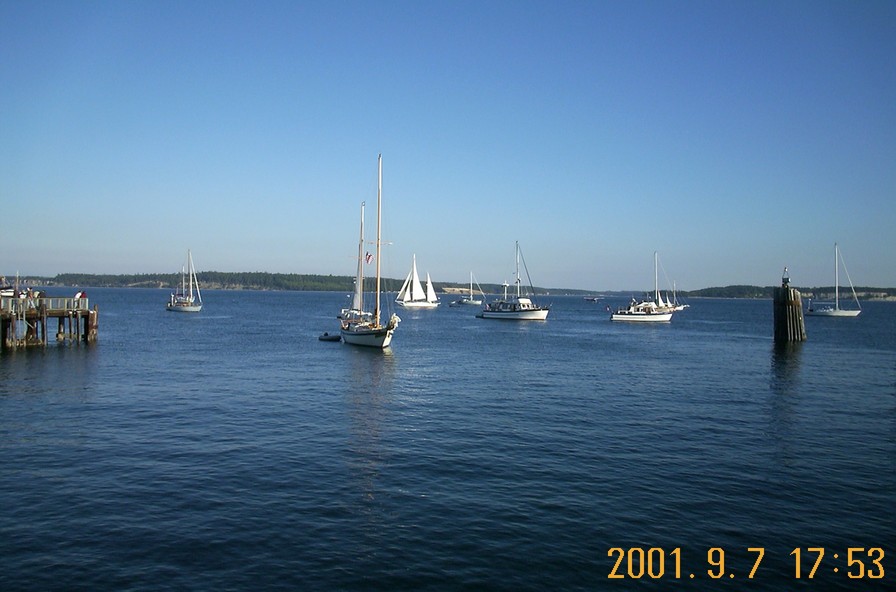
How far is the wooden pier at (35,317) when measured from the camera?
55969 mm

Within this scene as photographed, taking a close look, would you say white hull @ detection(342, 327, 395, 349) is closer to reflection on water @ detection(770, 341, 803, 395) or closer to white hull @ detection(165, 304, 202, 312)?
reflection on water @ detection(770, 341, 803, 395)

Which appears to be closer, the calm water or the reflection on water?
the calm water

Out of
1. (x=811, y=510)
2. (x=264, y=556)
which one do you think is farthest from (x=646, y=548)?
(x=264, y=556)

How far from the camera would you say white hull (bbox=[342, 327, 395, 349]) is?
2477 inches

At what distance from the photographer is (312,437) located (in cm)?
2712

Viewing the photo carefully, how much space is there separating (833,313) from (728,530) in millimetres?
154406
